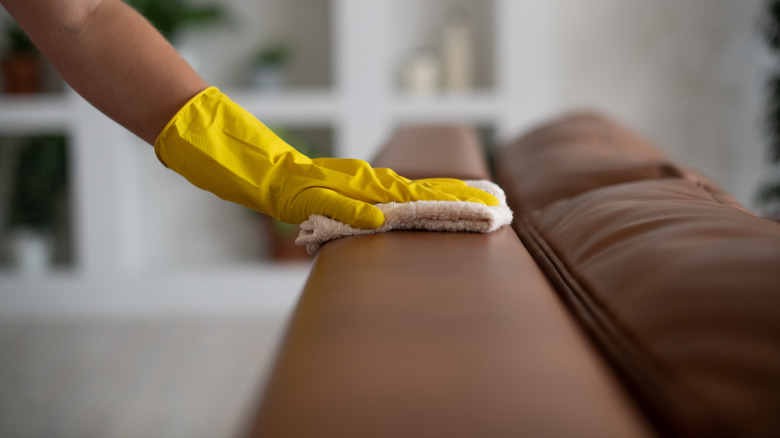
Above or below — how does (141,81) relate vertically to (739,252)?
above

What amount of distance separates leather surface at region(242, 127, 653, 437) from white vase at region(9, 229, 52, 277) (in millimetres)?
2960

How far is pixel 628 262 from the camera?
45cm

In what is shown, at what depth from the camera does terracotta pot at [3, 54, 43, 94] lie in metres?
2.99

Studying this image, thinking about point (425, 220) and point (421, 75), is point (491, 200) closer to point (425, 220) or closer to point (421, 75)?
point (425, 220)

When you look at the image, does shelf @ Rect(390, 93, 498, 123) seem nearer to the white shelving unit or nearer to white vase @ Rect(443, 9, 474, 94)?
the white shelving unit

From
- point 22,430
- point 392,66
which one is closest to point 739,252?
point 22,430

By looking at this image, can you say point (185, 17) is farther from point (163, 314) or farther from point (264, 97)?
point (163, 314)

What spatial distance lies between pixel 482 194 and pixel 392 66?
8.88ft

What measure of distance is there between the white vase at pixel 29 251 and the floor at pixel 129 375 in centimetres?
28

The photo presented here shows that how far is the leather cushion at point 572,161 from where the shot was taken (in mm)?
840

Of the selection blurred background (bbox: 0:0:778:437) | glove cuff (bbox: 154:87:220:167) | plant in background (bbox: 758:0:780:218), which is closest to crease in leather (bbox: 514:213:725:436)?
glove cuff (bbox: 154:87:220:167)

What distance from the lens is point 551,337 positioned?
38 cm

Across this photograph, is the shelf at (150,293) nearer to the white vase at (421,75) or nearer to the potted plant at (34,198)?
the potted plant at (34,198)

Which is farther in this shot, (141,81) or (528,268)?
(141,81)
